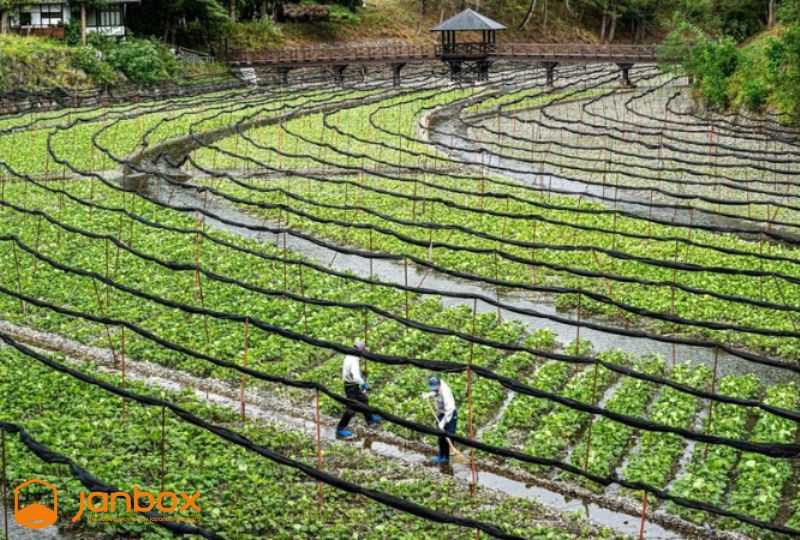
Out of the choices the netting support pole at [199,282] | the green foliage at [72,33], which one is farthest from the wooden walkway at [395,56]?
the netting support pole at [199,282]

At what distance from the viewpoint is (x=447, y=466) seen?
17922mm

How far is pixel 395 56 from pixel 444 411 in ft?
194

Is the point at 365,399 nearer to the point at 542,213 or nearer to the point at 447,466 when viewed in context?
the point at 447,466

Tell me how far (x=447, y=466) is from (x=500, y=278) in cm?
1070

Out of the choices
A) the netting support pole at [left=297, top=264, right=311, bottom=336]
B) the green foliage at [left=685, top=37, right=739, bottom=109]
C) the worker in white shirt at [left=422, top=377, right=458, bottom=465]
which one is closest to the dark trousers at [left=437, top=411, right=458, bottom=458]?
the worker in white shirt at [left=422, top=377, right=458, bottom=465]

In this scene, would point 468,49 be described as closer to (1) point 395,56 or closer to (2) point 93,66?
(1) point 395,56

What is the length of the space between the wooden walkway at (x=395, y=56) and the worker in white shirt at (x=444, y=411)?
5799 centimetres

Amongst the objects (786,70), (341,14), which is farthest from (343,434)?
Result: (341,14)

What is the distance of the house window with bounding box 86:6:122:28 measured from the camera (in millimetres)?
71125

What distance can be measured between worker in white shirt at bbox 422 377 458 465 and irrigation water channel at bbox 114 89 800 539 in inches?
13.9

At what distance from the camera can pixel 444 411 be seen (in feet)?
58.3

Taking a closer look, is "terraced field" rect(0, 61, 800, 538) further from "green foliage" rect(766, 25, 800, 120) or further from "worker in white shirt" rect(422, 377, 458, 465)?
"green foliage" rect(766, 25, 800, 120)

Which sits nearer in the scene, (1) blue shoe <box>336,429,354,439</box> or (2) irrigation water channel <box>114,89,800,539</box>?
(2) irrigation water channel <box>114,89,800,539</box>

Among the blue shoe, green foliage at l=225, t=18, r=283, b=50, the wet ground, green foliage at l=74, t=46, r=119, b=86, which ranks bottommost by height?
the wet ground
